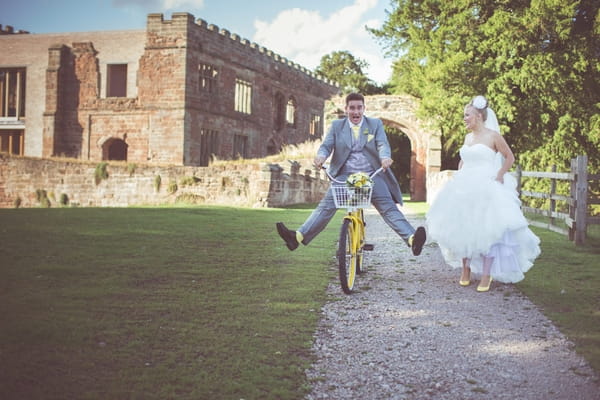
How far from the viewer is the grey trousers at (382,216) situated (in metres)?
5.70

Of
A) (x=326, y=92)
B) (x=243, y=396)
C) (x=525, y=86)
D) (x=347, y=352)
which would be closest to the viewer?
(x=243, y=396)

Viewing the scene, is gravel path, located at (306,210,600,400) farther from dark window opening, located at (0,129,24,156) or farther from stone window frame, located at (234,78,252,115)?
dark window opening, located at (0,129,24,156)

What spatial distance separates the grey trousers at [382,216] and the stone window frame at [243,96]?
2607 cm

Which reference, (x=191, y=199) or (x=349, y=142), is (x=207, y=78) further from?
(x=349, y=142)

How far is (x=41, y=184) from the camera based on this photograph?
2152 cm

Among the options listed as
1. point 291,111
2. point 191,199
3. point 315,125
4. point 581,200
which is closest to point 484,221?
point 581,200

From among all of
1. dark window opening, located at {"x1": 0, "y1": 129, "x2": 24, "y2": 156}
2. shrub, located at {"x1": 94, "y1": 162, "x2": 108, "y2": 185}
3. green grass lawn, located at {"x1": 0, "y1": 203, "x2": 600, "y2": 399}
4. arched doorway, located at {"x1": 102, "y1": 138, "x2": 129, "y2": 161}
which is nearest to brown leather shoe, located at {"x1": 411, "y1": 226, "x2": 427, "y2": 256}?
green grass lawn, located at {"x1": 0, "y1": 203, "x2": 600, "y2": 399}

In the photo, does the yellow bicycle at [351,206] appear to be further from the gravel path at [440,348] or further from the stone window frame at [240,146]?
the stone window frame at [240,146]

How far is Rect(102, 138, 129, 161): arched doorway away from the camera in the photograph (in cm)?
2875

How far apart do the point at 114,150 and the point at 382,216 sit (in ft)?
86.2

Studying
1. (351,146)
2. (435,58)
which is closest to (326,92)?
(435,58)

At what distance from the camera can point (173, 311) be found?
452cm

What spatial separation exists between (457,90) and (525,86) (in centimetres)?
216

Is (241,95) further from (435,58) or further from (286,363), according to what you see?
(286,363)
